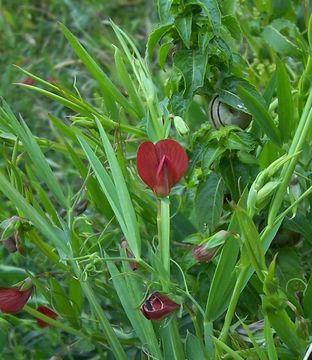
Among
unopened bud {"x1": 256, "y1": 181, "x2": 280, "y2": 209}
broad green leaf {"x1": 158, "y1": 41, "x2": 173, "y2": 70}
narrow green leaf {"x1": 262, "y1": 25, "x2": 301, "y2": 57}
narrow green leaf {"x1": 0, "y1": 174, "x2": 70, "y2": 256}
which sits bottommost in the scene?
narrow green leaf {"x1": 262, "y1": 25, "x2": 301, "y2": 57}

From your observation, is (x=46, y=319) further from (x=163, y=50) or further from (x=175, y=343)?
(x=163, y=50)

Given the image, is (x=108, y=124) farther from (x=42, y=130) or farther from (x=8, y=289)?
(x=42, y=130)

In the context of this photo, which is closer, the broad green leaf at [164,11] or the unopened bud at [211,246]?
the unopened bud at [211,246]

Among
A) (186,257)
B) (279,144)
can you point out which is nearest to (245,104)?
(279,144)

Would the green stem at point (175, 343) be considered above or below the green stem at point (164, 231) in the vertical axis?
below

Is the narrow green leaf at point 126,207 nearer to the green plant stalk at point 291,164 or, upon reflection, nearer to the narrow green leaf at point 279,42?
the green plant stalk at point 291,164

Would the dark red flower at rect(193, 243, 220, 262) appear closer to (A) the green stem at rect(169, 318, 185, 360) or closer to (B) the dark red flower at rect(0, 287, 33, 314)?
(A) the green stem at rect(169, 318, 185, 360)

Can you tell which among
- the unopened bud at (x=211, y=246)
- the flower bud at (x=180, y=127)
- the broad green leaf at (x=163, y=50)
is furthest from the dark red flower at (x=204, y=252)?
the broad green leaf at (x=163, y=50)

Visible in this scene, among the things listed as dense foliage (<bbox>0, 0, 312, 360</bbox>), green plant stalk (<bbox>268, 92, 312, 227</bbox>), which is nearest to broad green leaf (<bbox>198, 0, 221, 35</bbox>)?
dense foliage (<bbox>0, 0, 312, 360</bbox>)
